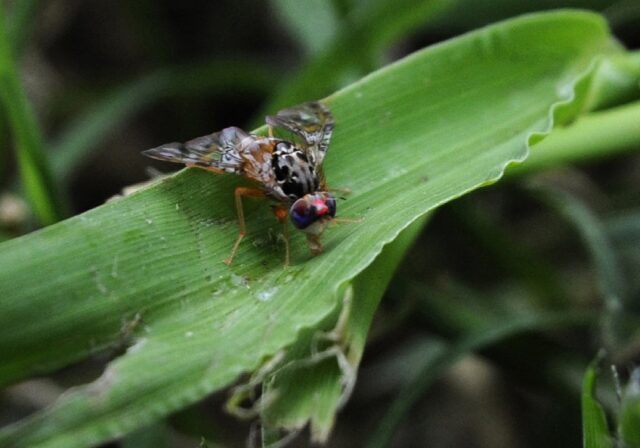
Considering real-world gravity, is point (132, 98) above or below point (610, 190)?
above

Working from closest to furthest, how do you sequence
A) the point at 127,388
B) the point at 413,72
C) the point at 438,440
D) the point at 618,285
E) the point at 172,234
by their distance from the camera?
the point at 127,388 → the point at 172,234 → the point at 413,72 → the point at 618,285 → the point at 438,440

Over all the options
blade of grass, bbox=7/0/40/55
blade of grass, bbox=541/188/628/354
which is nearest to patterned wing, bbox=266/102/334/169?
blade of grass, bbox=541/188/628/354

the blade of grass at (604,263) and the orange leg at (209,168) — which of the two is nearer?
the orange leg at (209,168)

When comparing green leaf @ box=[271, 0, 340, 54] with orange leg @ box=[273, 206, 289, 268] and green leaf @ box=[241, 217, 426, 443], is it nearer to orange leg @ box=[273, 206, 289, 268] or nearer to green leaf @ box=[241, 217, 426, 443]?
orange leg @ box=[273, 206, 289, 268]

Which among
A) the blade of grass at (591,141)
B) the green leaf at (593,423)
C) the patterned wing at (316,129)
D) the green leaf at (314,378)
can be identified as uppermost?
the patterned wing at (316,129)

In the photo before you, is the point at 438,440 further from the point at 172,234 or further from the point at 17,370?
the point at 17,370

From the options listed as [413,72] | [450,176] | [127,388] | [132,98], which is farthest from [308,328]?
[132,98]

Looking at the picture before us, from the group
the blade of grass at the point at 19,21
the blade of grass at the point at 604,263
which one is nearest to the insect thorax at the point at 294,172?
the blade of grass at the point at 604,263

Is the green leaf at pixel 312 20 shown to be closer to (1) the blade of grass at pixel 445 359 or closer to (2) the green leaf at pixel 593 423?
(1) the blade of grass at pixel 445 359
